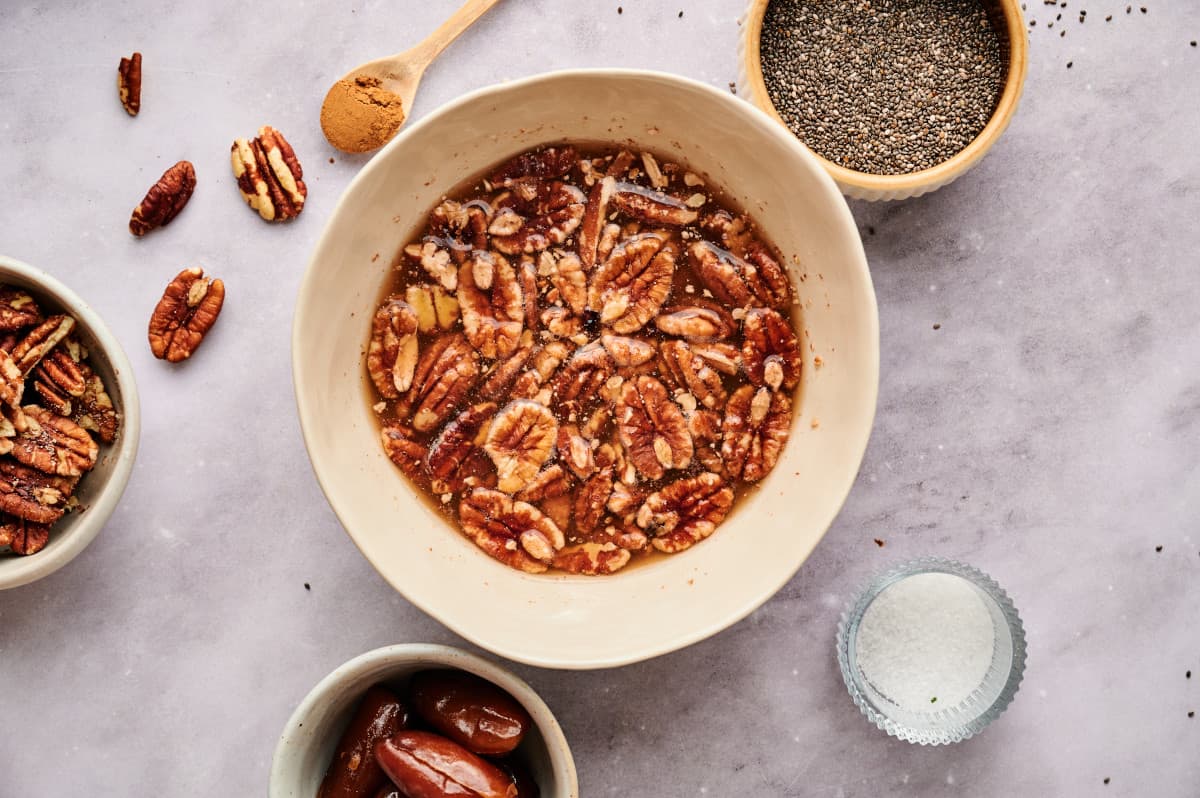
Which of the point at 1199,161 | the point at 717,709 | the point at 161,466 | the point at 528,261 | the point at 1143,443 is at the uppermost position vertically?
the point at 528,261

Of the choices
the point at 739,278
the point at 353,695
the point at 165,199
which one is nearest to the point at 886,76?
the point at 739,278

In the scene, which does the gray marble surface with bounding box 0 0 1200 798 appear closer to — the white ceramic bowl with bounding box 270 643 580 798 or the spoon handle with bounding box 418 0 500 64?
the spoon handle with bounding box 418 0 500 64

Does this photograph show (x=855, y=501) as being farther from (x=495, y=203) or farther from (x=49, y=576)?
(x=49, y=576)

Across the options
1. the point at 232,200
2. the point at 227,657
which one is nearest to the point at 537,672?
the point at 227,657

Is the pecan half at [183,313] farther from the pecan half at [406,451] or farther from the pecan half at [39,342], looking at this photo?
the pecan half at [406,451]

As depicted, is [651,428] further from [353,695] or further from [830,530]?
[353,695]
